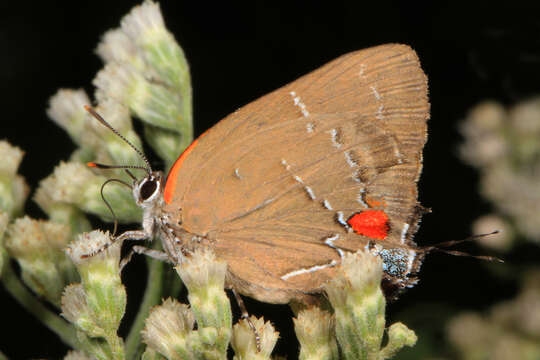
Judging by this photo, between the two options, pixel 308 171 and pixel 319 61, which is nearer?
pixel 308 171

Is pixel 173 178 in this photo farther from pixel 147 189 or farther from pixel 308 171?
pixel 308 171

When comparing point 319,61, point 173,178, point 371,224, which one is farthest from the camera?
point 319,61

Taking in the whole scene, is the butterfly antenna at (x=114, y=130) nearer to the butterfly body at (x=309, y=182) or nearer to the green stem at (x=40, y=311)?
the butterfly body at (x=309, y=182)

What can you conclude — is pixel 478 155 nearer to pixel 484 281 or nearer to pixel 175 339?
pixel 484 281

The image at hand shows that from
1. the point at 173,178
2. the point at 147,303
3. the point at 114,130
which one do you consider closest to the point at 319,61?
the point at 114,130

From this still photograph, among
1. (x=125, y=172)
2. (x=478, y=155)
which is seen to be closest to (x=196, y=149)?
(x=125, y=172)

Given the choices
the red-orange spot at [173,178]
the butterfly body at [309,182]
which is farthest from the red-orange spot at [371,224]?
the red-orange spot at [173,178]
